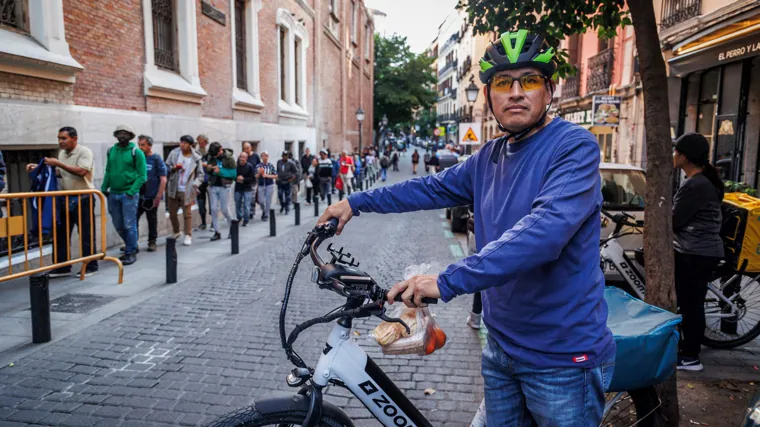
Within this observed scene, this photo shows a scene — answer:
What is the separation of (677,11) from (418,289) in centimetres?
1512

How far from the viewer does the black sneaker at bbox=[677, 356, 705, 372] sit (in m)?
4.47

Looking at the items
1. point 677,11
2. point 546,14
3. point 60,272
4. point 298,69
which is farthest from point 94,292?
point 298,69

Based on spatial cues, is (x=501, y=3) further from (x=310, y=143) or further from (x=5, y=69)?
(x=310, y=143)

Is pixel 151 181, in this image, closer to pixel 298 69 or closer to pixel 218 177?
pixel 218 177

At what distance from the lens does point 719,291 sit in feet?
16.0

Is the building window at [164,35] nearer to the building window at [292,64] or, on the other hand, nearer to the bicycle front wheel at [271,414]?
the building window at [292,64]

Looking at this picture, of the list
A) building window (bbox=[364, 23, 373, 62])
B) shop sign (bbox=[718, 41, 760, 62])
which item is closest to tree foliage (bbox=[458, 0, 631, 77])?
shop sign (bbox=[718, 41, 760, 62])

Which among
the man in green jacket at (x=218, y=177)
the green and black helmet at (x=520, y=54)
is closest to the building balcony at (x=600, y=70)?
the man in green jacket at (x=218, y=177)

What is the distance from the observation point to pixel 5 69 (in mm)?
7645

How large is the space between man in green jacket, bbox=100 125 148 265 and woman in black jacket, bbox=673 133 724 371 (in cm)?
733

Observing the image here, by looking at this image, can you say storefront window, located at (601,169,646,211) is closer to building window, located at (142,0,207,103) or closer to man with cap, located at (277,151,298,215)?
building window, located at (142,0,207,103)

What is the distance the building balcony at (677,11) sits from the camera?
13.1 m

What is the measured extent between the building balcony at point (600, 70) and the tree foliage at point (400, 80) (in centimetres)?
3035

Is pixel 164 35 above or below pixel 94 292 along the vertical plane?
above
